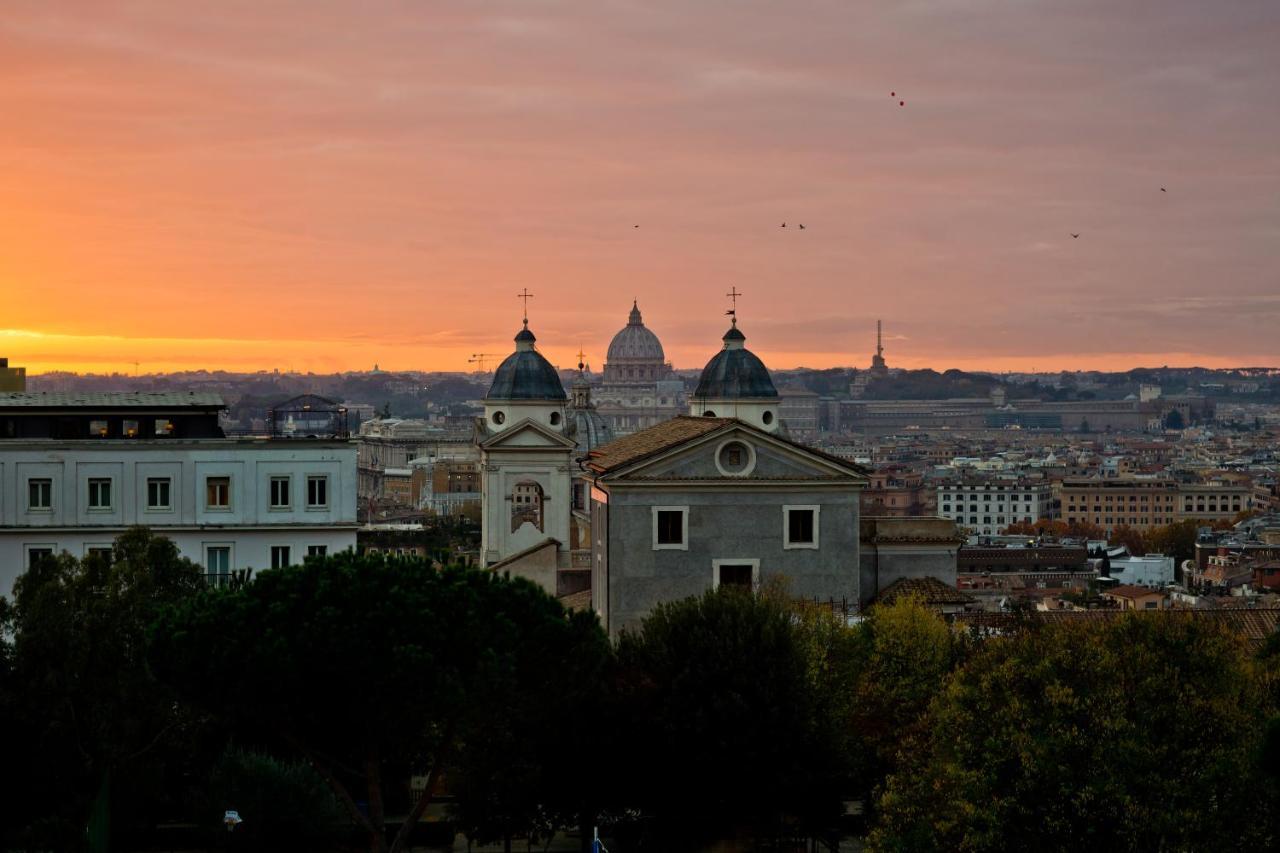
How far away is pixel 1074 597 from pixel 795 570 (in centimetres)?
4327

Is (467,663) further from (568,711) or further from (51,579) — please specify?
(51,579)

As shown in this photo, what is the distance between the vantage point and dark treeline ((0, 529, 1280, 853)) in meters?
27.1

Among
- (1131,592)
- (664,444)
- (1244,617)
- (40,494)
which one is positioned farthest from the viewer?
(1131,592)

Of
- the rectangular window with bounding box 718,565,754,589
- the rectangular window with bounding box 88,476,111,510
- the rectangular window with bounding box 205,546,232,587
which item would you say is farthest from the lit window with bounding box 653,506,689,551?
the rectangular window with bounding box 88,476,111,510

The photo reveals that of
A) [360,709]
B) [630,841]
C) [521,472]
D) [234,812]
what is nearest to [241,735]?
[234,812]

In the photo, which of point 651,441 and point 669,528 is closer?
point 669,528

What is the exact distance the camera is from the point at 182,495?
40312mm

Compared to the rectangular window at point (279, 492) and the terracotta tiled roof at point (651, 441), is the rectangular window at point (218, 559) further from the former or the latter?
the terracotta tiled roof at point (651, 441)

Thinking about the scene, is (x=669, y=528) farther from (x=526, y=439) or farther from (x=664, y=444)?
(x=526, y=439)

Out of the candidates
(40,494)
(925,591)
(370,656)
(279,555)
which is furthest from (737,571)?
(40,494)

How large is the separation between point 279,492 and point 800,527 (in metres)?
9.39

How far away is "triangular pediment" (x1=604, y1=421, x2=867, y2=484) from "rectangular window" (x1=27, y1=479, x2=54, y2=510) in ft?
32.7

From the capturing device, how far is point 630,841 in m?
32.2

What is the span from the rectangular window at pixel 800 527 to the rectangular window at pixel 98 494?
11.9 meters
